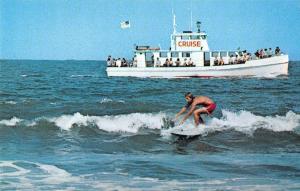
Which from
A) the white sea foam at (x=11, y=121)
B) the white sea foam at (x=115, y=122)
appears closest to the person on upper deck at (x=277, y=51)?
the white sea foam at (x=115, y=122)

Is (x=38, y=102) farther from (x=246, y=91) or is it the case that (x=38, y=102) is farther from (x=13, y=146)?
(x=246, y=91)

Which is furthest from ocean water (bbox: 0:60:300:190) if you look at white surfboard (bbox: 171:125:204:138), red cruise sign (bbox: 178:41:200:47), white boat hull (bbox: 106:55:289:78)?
red cruise sign (bbox: 178:41:200:47)

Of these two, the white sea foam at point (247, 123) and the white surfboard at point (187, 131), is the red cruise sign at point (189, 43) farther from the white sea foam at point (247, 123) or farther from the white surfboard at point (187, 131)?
Answer: the white surfboard at point (187, 131)

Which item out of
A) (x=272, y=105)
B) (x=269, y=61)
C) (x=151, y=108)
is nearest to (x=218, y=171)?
(x=151, y=108)

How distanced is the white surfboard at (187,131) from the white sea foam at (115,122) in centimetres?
218

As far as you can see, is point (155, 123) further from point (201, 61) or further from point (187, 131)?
point (201, 61)

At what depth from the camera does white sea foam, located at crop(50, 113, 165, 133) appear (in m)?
16.2

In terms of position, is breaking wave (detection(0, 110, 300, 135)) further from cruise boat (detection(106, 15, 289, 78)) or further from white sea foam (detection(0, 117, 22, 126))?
cruise boat (detection(106, 15, 289, 78))

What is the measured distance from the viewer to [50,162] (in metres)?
10.2

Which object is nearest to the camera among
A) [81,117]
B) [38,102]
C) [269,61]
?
[81,117]

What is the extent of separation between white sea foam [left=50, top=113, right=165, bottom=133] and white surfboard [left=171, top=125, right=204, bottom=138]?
86.0 inches

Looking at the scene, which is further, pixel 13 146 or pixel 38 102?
pixel 38 102

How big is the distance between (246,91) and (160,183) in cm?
2424

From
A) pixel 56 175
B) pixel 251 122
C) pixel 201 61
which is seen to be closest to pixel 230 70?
pixel 201 61
